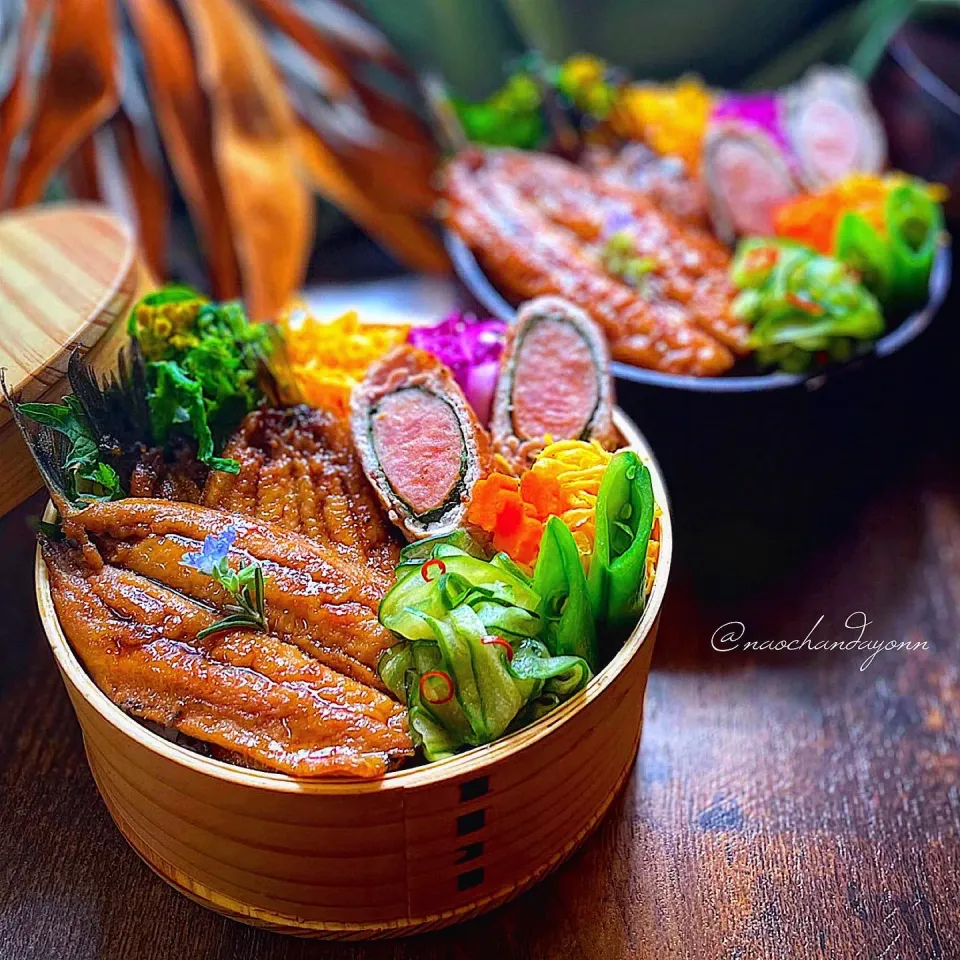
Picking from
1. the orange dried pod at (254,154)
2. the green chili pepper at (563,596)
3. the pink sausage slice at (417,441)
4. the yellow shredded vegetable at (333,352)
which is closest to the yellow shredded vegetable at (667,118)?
the orange dried pod at (254,154)

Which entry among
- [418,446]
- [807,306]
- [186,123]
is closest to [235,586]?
[418,446]

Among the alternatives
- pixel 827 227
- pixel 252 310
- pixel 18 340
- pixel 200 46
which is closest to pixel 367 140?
pixel 200 46

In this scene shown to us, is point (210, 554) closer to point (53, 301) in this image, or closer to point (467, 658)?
point (467, 658)

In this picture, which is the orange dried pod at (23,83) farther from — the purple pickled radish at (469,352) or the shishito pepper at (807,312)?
the shishito pepper at (807,312)

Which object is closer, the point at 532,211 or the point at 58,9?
the point at 532,211

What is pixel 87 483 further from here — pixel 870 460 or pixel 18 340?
pixel 870 460

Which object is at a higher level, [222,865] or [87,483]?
[87,483]
